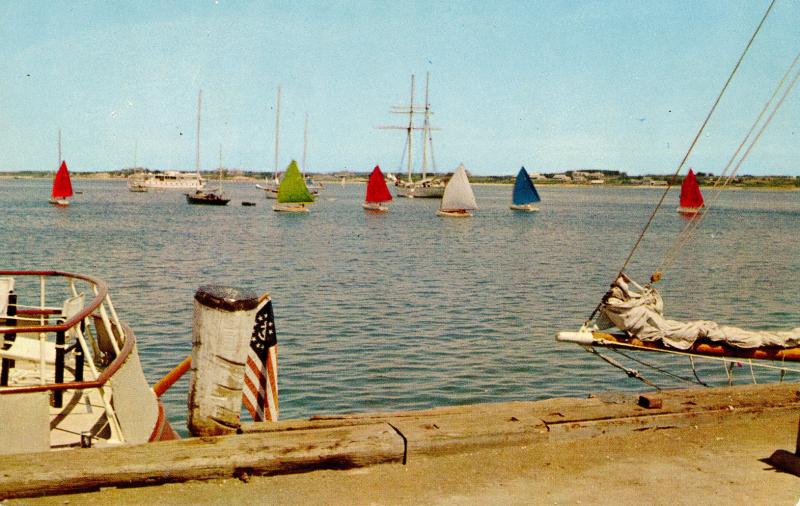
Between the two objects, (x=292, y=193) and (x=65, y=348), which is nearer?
(x=65, y=348)

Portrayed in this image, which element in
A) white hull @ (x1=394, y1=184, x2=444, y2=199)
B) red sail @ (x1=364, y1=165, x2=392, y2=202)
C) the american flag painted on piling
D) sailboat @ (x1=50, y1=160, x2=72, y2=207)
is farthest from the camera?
white hull @ (x1=394, y1=184, x2=444, y2=199)

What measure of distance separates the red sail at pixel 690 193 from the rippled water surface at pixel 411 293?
60.3 feet

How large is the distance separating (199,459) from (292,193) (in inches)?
3124

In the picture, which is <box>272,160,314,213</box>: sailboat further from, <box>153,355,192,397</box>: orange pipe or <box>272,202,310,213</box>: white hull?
<box>153,355,192,397</box>: orange pipe

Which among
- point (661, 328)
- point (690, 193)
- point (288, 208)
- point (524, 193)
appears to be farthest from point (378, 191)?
point (661, 328)

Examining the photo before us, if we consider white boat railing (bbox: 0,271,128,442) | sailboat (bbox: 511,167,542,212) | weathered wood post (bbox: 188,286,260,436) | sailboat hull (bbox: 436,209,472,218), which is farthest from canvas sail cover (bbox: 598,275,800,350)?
sailboat (bbox: 511,167,542,212)

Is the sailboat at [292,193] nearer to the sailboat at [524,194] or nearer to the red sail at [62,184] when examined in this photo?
the red sail at [62,184]

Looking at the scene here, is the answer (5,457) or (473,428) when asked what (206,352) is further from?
(473,428)

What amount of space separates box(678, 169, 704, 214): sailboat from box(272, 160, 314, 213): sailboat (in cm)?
4352

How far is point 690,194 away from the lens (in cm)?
9319

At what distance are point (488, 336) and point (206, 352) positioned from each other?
50.7 ft

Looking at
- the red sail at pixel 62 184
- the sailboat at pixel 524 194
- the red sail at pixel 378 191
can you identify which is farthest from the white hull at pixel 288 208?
the sailboat at pixel 524 194

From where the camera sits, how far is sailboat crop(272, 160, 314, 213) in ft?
268

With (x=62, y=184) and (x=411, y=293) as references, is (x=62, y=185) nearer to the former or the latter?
(x=62, y=184)
